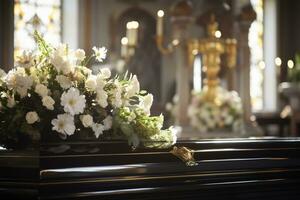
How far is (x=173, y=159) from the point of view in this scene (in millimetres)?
2225

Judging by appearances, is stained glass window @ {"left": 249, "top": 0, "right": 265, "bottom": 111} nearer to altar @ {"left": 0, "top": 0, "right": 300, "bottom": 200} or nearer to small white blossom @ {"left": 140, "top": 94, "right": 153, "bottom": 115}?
altar @ {"left": 0, "top": 0, "right": 300, "bottom": 200}

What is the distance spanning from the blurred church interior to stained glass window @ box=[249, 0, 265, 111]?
0.02 metres

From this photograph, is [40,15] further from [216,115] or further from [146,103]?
[146,103]

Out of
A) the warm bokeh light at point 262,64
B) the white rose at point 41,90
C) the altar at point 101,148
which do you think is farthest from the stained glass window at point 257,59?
the white rose at point 41,90

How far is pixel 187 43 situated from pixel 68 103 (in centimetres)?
418

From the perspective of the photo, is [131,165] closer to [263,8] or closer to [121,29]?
[121,29]

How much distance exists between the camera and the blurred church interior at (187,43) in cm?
628

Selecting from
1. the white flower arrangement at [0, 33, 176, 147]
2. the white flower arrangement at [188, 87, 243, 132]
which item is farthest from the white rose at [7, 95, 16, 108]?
the white flower arrangement at [188, 87, 243, 132]

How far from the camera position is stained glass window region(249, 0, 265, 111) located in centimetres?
1279

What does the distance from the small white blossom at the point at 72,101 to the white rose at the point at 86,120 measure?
0.03 m

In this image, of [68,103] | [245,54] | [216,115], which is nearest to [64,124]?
[68,103]

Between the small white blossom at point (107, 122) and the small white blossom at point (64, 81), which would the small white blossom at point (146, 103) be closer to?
the small white blossom at point (107, 122)

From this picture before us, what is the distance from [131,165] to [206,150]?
1.37 ft

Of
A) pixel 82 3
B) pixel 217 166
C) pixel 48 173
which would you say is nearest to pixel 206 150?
pixel 217 166
